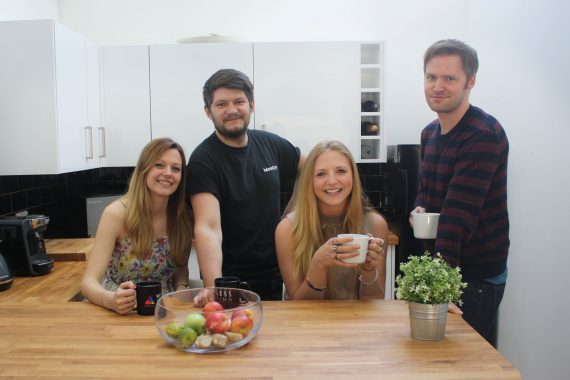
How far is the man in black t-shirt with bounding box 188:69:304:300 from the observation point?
2.20 metres

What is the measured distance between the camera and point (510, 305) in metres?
3.20

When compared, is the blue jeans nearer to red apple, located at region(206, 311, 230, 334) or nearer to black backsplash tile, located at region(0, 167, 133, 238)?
red apple, located at region(206, 311, 230, 334)

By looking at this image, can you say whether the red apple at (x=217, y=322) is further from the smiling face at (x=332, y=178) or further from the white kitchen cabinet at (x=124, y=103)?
the white kitchen cabinet at (x=124, y=103)

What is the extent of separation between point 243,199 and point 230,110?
36cm

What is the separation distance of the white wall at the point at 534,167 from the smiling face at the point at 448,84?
78 centimetres

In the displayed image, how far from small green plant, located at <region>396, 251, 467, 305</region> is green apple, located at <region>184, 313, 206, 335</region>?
54 centimetres

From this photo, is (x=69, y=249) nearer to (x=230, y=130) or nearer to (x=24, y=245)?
(x=24, y=245)

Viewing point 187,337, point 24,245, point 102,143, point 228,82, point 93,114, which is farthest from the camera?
point 102,143

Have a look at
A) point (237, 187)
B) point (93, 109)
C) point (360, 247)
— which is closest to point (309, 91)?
point (93, 109)

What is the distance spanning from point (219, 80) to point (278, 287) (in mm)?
897

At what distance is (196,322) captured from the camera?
1437 millimetres

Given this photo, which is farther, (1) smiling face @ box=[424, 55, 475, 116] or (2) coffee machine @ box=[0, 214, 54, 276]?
(2) coffee machine @ box=[0, 214, 54, 276]

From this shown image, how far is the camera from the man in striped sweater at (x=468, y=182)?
1890mm

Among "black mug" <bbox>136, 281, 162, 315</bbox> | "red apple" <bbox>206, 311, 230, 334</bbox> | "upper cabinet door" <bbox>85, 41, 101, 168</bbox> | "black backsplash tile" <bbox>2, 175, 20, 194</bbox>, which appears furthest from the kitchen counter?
"red apple" <bbox>206, 311, 230, 334</bbox>
